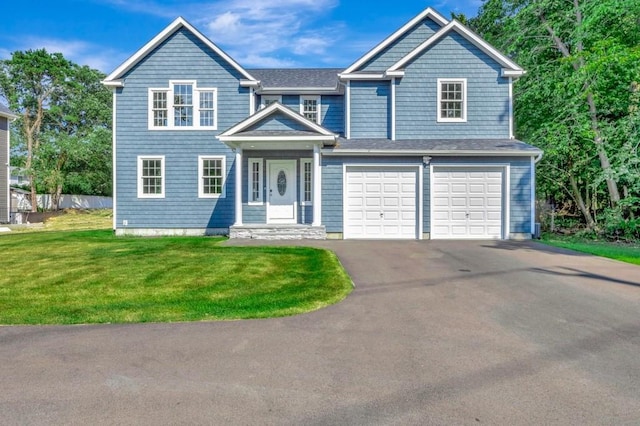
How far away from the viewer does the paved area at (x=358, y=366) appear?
3109 millimetres

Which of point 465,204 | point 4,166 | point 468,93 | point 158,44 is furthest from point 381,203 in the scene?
point 4,166

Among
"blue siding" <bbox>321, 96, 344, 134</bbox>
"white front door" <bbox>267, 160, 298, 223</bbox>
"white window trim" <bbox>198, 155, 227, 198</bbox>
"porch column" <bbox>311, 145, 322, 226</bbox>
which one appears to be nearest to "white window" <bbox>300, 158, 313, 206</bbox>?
"white front door" <bbox>267, 160, 298, 223</bbox>

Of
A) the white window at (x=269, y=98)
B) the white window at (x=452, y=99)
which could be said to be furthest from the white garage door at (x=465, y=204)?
the white window at (x=269, y=98)

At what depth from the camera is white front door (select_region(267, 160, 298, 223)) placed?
647 inches

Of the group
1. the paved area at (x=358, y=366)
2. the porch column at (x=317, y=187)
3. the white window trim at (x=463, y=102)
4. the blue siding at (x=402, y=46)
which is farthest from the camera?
the blue siding at (x=402, y=46)

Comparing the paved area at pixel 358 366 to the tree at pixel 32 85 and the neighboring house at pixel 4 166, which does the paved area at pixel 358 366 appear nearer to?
the neighboring house at pixel 4 166

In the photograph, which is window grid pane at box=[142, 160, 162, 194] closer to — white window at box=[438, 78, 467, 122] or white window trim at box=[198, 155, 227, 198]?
white window trim at box=[198, 155, 227, 198]

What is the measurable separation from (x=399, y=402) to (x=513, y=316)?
3.04 metres

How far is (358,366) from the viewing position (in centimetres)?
394

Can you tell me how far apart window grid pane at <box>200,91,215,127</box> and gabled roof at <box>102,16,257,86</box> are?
1571 millimetres

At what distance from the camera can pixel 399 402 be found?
325 cm

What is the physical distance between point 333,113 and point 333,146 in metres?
3.35

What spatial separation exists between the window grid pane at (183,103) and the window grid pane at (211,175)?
178cm

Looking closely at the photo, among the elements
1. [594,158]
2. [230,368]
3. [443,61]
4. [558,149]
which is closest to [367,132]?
[443,61]
